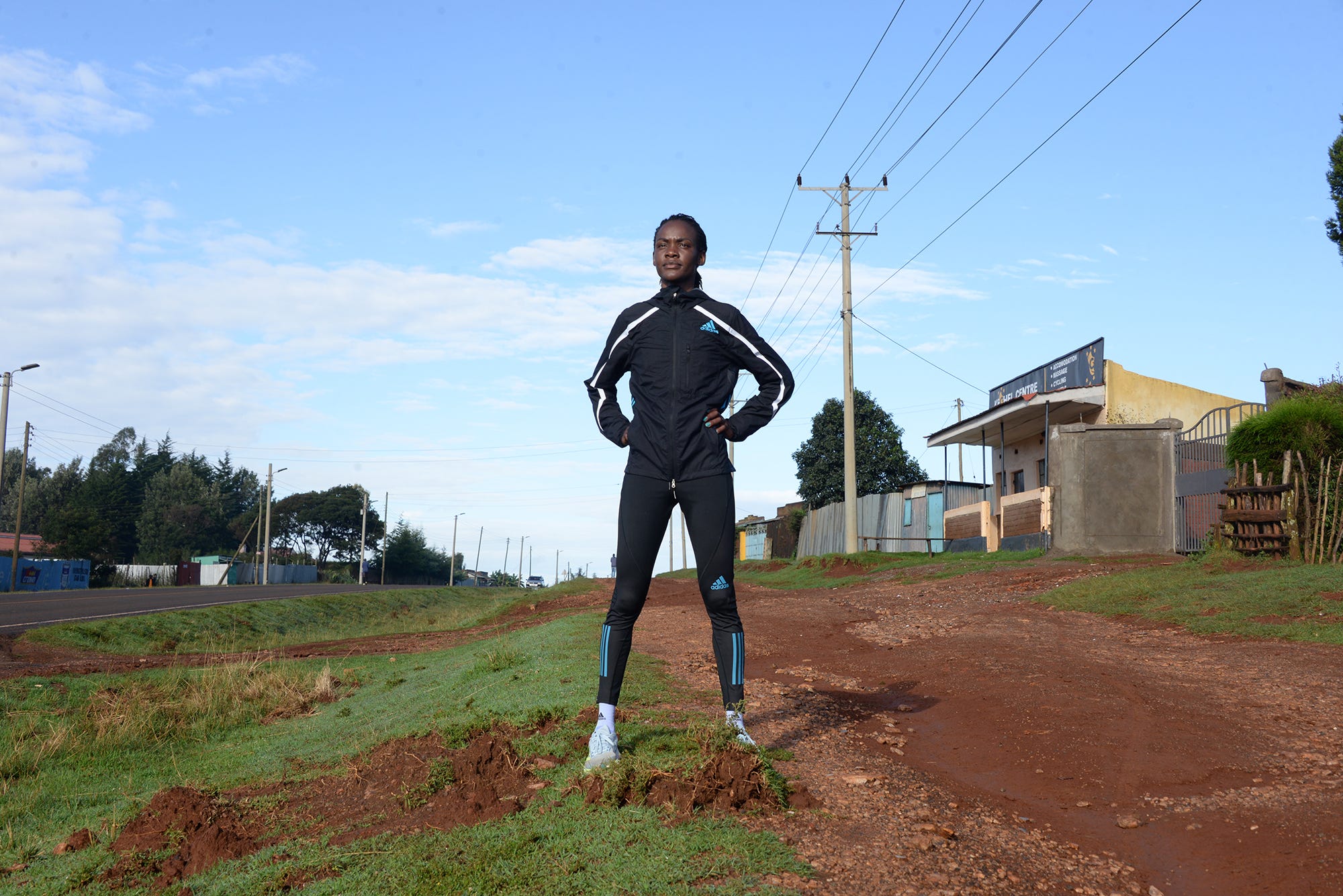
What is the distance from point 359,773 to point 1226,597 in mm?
9018

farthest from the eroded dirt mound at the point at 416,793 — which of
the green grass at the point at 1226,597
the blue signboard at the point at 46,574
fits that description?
the blue signboard at the point at 46,574

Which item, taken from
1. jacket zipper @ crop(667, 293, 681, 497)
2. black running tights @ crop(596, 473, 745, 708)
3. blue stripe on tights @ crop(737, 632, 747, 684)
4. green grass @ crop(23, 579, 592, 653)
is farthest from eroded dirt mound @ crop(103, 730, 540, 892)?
green grass @ crop(23, 579, 592, 653)

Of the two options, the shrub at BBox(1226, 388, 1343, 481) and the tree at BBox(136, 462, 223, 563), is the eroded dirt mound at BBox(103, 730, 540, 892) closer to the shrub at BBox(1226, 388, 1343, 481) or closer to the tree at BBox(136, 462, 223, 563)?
the shrub at BBox(1226, 388, 1343, 481)

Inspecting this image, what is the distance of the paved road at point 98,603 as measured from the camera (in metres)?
17.5

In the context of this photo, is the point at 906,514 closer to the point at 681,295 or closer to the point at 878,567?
A: the point at 878,567

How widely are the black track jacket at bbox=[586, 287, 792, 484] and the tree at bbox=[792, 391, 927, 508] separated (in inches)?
1453

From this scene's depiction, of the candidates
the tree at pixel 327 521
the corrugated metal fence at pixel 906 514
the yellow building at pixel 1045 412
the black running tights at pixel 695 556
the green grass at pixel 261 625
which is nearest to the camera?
the black running tights at pixel 695 556

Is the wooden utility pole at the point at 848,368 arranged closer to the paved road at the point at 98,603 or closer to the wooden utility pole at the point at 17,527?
the paved road at the point at 98,603

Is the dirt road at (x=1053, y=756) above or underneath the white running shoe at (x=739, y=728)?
underneath

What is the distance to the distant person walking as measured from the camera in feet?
12.2

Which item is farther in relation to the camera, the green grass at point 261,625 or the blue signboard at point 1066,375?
the blue signboard at point 1066,375

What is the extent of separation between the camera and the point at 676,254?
391cm

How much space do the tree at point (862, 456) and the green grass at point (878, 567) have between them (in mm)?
15410

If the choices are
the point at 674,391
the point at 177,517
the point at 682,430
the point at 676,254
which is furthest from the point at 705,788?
the point at 177,517
